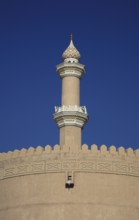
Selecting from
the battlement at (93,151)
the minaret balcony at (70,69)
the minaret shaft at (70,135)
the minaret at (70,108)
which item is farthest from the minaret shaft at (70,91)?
the battlement at (93,151)

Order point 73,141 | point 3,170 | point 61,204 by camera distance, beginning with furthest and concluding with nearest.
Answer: point 73,141
point 3,170
point 61,204

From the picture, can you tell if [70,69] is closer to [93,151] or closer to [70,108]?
[70,108]

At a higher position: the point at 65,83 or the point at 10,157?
the point at 65,83

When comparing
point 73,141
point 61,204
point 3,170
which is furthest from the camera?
point 73,141

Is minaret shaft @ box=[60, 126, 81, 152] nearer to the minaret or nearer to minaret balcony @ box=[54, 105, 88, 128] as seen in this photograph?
the minaret

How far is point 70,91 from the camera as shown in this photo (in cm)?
2092

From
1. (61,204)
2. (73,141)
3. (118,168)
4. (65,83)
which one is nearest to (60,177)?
(61,204)

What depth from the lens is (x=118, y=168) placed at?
1554 cm

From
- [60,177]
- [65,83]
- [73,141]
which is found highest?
[65,83]

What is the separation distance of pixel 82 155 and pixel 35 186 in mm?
1741

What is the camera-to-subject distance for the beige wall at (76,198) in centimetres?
1499

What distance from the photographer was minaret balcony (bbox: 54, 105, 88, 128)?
2052cm

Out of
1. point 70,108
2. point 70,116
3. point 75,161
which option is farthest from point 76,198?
point 70,108

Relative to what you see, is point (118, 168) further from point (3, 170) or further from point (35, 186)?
point (3, 170)
